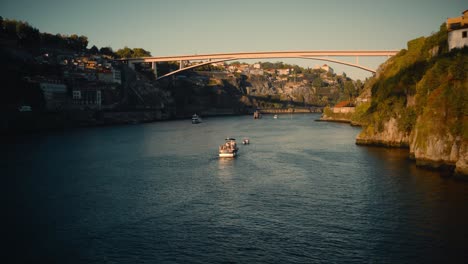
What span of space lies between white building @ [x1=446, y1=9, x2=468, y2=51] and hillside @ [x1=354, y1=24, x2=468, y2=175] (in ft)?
4.73

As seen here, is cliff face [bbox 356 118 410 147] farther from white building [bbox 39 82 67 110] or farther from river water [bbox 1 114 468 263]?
white building [bbox 39 82 67 110]

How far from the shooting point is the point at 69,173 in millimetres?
36219

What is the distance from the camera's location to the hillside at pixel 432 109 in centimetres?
3019

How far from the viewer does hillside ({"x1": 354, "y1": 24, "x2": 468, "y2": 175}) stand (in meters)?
30.2

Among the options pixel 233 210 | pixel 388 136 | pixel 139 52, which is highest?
pixel 139 52

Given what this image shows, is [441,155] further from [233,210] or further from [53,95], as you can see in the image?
[53,95]

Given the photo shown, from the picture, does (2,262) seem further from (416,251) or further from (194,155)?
(194,155)

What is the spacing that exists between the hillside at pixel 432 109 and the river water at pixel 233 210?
7.03ft

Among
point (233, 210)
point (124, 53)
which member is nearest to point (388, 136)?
point (233, 210)

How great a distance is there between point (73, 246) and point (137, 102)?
96.6 m

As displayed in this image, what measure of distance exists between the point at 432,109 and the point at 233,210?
60.1ft

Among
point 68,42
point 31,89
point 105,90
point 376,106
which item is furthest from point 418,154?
point 68,42

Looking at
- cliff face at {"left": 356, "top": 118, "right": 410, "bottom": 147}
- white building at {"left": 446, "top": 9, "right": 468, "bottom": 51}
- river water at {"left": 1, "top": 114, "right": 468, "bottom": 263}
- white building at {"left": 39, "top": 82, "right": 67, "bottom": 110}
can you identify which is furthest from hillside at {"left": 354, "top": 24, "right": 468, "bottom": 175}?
white building at {"left": 39, "top": 82, "right": 67, "bottom": 110}

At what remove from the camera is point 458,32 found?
38281 millimetres
